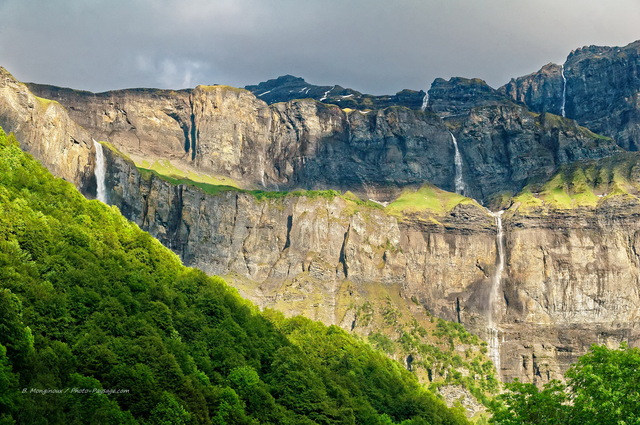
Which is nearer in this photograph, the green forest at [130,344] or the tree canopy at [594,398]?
the tree canopy at [594,398]

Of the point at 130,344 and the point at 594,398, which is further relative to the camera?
the point at 130,344

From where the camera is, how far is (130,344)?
3110 inches

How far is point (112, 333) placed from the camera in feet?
268

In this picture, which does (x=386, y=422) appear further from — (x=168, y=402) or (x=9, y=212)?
A: (x=9, y=212)

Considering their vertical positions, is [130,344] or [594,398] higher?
[594,398]

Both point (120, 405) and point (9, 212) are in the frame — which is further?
point (9, 212)

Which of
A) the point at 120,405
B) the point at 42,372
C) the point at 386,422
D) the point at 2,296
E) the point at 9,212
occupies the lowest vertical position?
the point at 386,422

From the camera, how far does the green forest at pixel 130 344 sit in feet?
212

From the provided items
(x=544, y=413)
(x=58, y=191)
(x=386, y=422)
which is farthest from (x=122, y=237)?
(x=544, y=413)

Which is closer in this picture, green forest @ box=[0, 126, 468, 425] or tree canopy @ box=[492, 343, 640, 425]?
tree canopy @ box=[492, 343, 640, 425]

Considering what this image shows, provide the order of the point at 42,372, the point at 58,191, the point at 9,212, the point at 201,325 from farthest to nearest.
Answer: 1. the point at 58,191
2. the point at 201,325
3. the point at 9,212
4. the point at 42,372

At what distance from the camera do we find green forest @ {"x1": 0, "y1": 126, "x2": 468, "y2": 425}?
212 ft

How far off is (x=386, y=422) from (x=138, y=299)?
41.8 m

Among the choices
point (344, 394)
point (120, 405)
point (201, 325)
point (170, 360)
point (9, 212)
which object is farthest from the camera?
point (344, 394)
